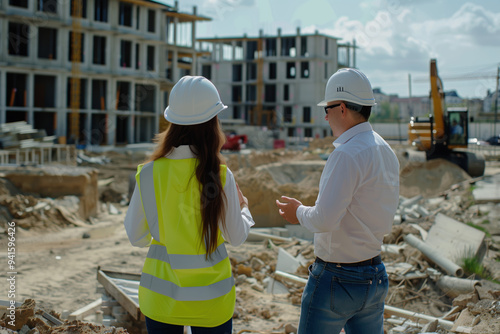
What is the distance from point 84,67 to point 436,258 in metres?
33.6

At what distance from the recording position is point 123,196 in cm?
1877

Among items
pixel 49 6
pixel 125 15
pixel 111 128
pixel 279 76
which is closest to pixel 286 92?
pixel 279 76

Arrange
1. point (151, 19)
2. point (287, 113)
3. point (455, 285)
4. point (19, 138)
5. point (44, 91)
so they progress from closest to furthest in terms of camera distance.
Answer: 1. point (455, 285)
2. point (19, 138)
3. point (44, 91)
4. point (151, 19)
5. point (287, 113)

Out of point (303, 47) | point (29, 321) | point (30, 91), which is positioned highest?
point (303, 47)

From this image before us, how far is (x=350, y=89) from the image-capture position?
2.69m

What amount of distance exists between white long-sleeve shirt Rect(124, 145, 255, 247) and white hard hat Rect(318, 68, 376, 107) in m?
0.74

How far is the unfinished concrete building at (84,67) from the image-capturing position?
3391 cm

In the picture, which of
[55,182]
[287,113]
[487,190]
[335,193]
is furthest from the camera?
[287,113]

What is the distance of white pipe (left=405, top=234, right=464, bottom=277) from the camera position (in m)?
6.57

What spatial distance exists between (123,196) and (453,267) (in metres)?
14.2

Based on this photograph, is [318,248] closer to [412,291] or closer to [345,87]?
[345,87]

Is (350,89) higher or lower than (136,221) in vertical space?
higher

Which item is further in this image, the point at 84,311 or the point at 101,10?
the point at 101,10

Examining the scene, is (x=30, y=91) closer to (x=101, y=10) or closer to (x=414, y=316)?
(x=101, y=10)
